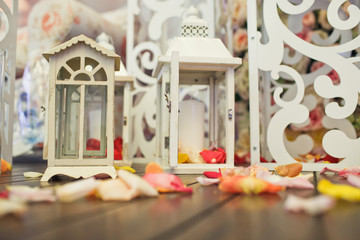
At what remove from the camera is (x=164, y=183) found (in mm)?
642

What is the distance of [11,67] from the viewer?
3.66ft

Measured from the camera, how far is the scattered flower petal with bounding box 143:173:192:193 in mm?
641

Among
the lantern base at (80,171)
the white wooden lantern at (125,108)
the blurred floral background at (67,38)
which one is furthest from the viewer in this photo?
the blurred floral background at (67,38)

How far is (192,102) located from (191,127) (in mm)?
89

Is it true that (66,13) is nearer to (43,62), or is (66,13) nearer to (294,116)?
(43,62)

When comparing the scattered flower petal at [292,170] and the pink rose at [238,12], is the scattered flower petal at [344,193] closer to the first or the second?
the scattered flower petal at [292,170]

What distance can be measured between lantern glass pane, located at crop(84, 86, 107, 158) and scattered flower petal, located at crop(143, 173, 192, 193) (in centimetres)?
31

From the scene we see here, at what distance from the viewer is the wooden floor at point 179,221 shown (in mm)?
362

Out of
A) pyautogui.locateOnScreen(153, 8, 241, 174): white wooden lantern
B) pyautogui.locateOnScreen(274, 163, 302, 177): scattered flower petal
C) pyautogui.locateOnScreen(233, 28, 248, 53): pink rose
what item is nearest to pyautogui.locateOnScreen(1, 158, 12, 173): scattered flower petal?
pyautogui.locateOnScreen(153, 8, 241, 174): white wooden lantern

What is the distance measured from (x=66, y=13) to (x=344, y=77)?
1367mm

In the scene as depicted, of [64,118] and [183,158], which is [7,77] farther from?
[183,158]

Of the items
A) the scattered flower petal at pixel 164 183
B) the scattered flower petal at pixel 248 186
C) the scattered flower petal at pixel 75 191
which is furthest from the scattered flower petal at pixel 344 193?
the scattered flower petal at pixel 75 191

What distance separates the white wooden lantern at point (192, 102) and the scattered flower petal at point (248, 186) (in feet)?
1.04

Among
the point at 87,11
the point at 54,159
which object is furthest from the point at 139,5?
the point at 54,159
